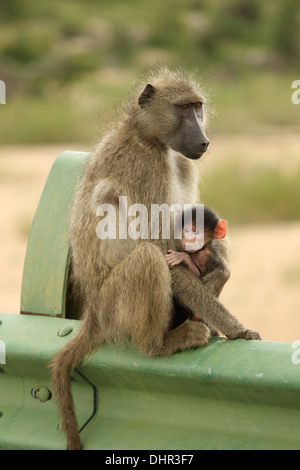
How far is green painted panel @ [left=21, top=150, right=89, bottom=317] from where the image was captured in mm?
3090

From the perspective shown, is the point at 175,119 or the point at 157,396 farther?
the point at 175,119

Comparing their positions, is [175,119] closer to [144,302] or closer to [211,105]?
[211,105]

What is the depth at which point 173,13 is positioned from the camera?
1171 inches

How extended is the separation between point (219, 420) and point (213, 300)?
31.0 inches

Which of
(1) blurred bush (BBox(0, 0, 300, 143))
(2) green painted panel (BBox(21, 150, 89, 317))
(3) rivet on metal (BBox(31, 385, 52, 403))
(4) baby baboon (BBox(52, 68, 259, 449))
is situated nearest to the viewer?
(3) rivet on metal (BBox(31, 385, 52, 403))

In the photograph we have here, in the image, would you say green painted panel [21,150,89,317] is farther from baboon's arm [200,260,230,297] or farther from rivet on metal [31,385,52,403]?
baboon's arm [200,260,230,297]

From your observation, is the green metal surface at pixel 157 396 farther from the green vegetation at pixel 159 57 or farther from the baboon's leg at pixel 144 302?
the green vegetation at pixel 159 57

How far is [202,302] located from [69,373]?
0.67 metres

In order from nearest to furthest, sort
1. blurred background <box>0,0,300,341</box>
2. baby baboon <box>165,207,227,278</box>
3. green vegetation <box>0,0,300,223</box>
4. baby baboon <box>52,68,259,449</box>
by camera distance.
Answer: baby baboon <box>52,68,259,449</box>, baby baboon <box>165,207,227,278</box>, blurred background <box>0,0,300,341</box>, green vegetation <box>0,0,300,223</box>

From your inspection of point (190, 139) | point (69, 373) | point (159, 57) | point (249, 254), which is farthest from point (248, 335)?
point (159, 57)

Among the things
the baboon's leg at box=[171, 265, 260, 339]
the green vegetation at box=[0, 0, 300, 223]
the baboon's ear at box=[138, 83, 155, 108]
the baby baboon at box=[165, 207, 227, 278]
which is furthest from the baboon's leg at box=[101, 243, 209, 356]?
the green vegetation at box=[0, 0, 300, 223]

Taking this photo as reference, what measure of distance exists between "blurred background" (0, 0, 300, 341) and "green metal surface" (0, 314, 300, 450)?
1.25 m

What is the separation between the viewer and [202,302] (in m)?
3.23

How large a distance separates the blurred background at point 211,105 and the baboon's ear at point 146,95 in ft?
0.61
